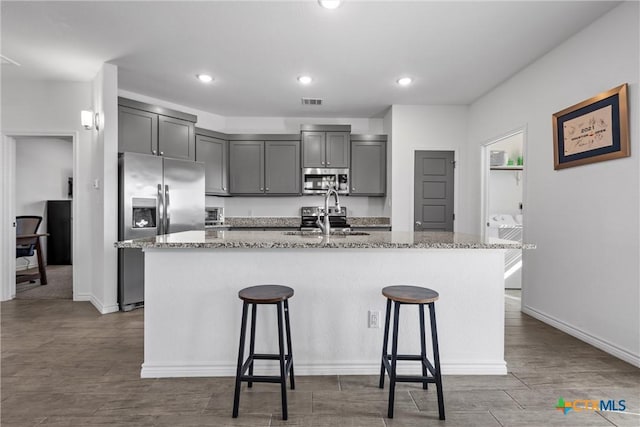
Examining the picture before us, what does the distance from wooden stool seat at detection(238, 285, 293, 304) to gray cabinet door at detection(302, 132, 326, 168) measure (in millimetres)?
3385

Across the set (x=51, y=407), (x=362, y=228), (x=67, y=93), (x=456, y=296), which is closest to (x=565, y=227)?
(x=456, y=296)

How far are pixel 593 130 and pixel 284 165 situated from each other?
12.4ft

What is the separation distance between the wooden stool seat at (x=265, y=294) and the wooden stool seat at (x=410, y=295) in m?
0.58

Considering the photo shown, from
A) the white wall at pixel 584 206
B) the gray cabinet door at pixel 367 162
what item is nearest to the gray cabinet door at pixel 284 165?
the gray cabinet door at pixel 367 162

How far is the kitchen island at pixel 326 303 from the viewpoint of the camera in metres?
2.20

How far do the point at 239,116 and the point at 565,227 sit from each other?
184 inches

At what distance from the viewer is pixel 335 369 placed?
87.5 inches

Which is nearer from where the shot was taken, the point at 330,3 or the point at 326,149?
the point at 330,3

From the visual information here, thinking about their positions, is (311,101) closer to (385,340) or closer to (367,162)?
(367,162)

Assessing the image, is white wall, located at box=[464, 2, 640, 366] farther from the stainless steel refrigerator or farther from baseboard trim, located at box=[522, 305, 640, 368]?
the stainless steel refrigerator

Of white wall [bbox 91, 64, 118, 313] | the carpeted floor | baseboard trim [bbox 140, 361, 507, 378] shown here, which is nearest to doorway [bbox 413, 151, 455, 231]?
baseboard trim [bbox 140, 361, 507, 378]

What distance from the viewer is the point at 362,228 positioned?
5074 millimetres

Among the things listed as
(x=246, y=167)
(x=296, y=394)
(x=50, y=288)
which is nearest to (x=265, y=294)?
(x=296, y=394)

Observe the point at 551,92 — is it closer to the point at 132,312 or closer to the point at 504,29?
the point at 504,29
